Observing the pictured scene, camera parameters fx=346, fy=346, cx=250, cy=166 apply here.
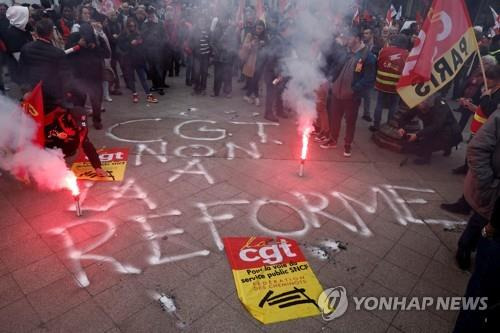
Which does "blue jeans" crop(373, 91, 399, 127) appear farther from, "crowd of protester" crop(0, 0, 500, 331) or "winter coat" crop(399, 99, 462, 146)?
"winter coat" crop(399, 99, 462, 146)

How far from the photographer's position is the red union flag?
163 inches

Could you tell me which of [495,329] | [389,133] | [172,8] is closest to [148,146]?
[389,133]

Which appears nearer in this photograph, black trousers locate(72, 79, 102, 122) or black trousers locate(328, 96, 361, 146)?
black trousers locate(328, 96, 361, 146)

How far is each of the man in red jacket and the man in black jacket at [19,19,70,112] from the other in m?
5.65

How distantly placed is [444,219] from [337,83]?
8.90 ft

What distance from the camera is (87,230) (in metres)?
3.60

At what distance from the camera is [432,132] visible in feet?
19.1

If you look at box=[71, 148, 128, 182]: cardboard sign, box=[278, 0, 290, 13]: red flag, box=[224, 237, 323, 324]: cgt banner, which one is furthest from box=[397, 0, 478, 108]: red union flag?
box=[278, 0, 290, 13]: red flag

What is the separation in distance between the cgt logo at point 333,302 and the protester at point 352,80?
3.36 m

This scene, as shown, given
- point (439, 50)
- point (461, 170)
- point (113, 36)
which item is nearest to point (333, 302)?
point (439, 50)

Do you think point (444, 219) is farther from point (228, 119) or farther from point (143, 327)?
point (228, 119)

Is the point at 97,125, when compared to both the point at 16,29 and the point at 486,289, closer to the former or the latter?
the point at 16,29

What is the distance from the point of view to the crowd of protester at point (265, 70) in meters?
3.94

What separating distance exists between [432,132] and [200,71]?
567 cm
